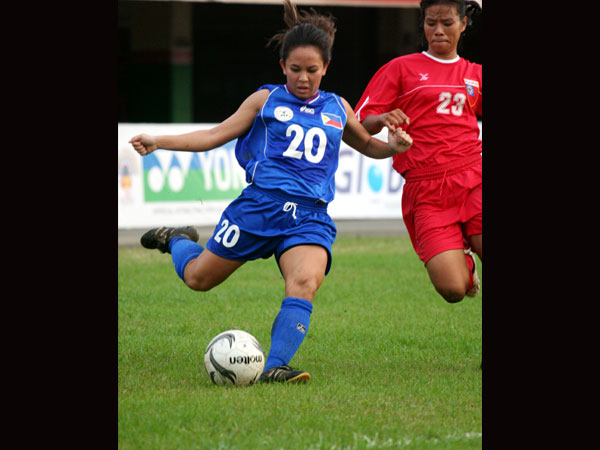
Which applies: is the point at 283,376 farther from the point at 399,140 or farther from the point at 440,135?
the point at 440,135

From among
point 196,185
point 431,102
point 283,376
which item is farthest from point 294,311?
point 196,185

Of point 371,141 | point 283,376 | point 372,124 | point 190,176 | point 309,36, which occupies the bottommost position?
point 190,176

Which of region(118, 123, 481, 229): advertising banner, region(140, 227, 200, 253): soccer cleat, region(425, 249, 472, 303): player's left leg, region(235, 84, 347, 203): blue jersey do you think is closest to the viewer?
region(235, 84, 347, 203): blue jersey

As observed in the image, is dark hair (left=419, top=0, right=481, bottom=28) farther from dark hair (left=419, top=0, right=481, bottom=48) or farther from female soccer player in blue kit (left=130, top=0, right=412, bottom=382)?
female soccer player in blue kit (left=130, top=0, right=412, bottom=382)

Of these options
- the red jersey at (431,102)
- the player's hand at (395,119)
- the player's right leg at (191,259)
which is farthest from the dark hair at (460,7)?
the player's right leg at (191,259)

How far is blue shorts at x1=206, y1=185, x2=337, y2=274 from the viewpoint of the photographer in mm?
5945

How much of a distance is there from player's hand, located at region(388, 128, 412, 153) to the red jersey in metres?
0.38

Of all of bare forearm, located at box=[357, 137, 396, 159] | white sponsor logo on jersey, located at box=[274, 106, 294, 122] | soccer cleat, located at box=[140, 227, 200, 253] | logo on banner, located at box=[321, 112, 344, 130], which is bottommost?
soccer cleat, located at box=[140, 227, 200, 253]

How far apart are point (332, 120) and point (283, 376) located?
5.38 feet

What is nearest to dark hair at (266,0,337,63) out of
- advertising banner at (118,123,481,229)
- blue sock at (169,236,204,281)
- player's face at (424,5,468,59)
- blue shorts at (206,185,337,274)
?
player's face at (424,5,468,59)

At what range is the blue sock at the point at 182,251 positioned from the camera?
252 inches

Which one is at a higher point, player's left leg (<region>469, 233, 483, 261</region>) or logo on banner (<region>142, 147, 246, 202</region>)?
player's left leg (<region>469, 233, 483, 261</region>)

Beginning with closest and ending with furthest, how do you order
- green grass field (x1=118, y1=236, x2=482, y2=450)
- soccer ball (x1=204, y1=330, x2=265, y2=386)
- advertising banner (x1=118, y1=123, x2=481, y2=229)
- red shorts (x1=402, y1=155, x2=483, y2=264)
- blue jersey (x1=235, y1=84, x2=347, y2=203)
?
green grass field (x1=118, y1=236, x2=482, y2=450), soccer ball (x1=204, y1=330, x2=265, y2=386), blue jersey (x1=235, y1=84, x2=347, y2=203), red shorts (x1=402, y1=155, x2=483, y2=264), advertising banner (x1=118, y1=123, x2=481, y2=229)

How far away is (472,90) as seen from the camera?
A: 647 centimetres
